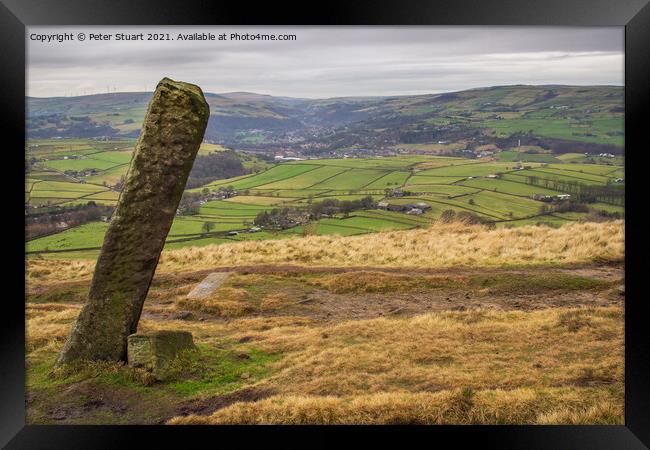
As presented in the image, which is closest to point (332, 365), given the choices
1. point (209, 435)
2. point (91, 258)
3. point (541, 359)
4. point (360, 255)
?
point (209, 435)

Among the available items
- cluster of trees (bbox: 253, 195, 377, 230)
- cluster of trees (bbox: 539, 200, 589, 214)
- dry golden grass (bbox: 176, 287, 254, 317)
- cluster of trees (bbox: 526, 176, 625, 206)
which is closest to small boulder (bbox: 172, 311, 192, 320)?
dry golden grass (bbox: 176, 287, 254, 317)

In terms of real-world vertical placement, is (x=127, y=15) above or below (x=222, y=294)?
above

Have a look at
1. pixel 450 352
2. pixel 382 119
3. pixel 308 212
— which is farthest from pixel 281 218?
pixel 450 352

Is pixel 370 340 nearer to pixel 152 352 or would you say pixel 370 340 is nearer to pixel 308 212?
pixel 152 352

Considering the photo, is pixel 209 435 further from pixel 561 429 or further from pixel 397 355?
pixel 561 429

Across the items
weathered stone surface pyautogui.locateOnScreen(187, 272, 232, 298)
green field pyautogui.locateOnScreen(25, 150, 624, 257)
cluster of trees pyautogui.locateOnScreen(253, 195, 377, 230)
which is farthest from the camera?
cluster of trees pyautogui.locateOnScreen(253, 195, 377, 230)

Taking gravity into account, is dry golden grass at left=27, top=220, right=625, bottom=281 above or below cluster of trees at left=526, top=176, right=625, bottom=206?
below

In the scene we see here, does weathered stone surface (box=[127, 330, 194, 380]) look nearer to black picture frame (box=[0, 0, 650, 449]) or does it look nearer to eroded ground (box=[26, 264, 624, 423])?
eroded ground (box=[26, 264, 624, 423])
